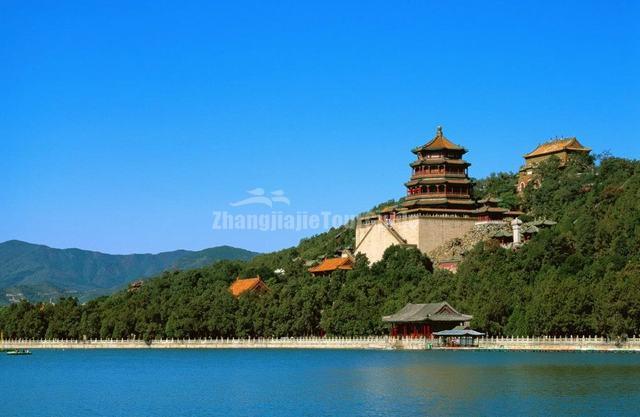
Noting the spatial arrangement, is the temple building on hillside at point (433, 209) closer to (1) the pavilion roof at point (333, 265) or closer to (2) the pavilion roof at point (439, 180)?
(2) the pavilion roof at point (439, 180)

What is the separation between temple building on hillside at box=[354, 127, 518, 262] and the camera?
85.8 metres

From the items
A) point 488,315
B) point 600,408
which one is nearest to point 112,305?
point 488,315

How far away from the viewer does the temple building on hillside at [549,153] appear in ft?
327

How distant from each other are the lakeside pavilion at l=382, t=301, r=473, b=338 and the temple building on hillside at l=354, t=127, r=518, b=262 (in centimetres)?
1117

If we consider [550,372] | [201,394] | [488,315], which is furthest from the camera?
[488,315]

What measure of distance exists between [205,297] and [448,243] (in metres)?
21.2

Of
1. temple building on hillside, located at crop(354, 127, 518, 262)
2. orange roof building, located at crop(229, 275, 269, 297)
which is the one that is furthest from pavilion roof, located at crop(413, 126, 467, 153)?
orange roof building, located at crop(229, 275, 269, 297)

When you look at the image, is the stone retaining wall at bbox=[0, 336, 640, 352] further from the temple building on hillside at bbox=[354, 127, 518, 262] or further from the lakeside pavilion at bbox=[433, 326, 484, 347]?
the temple building on hillside at bbox=[354, 127, 518, 262]

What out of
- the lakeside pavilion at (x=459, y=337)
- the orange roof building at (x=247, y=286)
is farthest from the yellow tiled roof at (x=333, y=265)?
the lakeside pavilion at (x=459, y=337)

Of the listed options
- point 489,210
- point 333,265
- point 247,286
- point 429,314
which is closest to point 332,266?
point 333,265

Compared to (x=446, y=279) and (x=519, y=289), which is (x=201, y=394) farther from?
(x=446, y=279)

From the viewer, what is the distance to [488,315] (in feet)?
227

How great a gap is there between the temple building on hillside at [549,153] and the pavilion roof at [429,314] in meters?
29.4

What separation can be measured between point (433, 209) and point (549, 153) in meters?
19.4
